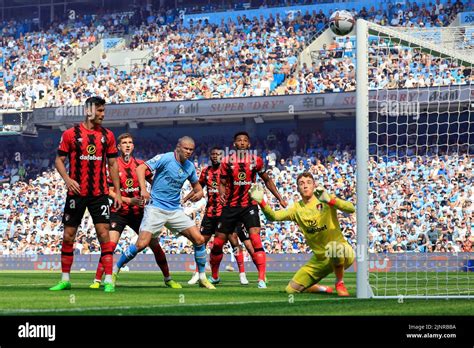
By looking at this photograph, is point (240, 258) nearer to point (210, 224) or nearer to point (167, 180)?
point (210, 224)

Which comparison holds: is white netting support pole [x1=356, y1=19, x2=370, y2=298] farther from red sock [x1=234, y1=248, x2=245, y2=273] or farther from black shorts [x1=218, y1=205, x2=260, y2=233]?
red sock [x1=234, y1=248, x2=245, y2=273]

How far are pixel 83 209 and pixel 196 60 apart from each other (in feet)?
91.2

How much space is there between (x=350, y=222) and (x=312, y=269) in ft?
58.9

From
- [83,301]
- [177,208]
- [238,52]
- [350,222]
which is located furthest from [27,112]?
[83,301]

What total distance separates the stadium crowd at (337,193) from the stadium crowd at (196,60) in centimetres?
241

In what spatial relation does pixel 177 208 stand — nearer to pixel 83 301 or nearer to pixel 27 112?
pixel 83 301

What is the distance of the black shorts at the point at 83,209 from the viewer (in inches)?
492

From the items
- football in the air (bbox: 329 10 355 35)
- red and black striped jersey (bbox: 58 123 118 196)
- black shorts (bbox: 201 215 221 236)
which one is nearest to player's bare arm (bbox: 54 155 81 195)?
red and black striped jersey (bbox: 58 123 118 196)

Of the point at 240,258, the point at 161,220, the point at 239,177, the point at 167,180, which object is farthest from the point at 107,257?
the point at 240,258

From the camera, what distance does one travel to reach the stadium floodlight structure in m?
11.7

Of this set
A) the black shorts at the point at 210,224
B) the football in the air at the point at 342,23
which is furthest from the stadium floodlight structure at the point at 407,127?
the black shorts at the point at 210,224

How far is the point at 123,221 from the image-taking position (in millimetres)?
15133

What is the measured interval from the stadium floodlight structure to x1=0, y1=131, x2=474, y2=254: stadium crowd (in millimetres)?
278

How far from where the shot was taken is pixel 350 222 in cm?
3077
